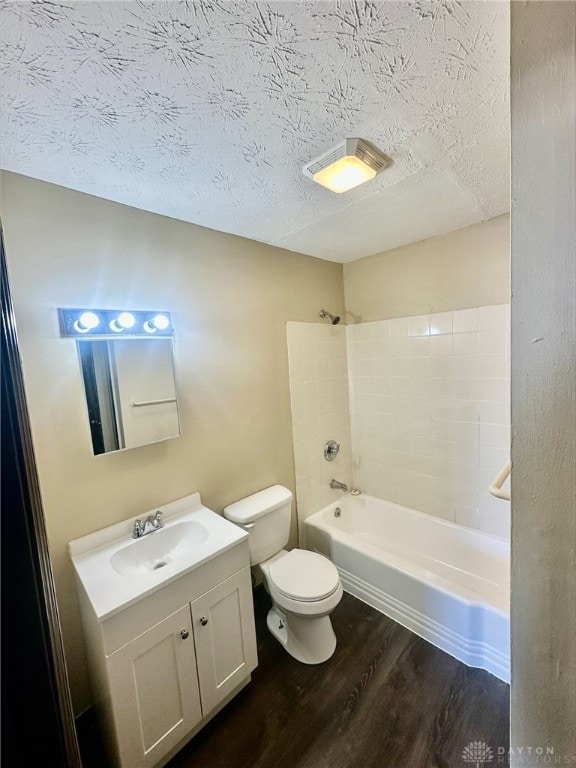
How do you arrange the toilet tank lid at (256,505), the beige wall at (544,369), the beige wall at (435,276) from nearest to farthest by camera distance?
the beige wall at (544,369)
the toilet tank lid at (256,505)
the beige wall at (435,276)

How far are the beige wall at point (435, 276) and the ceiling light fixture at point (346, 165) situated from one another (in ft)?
3.51

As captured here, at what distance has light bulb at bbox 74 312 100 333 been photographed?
1.32 meters

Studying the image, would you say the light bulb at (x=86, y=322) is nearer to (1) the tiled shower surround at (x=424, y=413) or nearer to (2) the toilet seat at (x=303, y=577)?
(1) the tiled shower surround at (x=424, y=413)

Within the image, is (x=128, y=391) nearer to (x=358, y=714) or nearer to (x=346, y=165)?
(x=346, y=165)

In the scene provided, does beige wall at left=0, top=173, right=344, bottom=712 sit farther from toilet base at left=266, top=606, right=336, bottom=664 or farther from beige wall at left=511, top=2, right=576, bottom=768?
beige wall at left=511, top=2, right=576, bottom=768

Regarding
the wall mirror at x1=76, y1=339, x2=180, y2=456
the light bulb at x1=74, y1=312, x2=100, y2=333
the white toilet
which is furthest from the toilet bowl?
the light bulb at x1=74, y1=312, x2=100, y2=333

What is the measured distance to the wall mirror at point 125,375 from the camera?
1.36 metres

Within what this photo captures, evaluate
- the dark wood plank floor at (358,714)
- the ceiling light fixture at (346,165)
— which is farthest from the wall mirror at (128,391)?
the dark wood plank floor at (358,714)

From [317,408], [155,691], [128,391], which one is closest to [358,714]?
[155,691]

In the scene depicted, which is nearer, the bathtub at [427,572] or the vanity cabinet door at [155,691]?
the vanity cabinet door at [155,691]

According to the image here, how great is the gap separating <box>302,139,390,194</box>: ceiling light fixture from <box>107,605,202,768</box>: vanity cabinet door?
1.83 metres

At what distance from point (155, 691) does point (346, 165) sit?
7.01 feet

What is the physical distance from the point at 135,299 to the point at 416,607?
2259 millimetres

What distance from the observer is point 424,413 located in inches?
90.1
